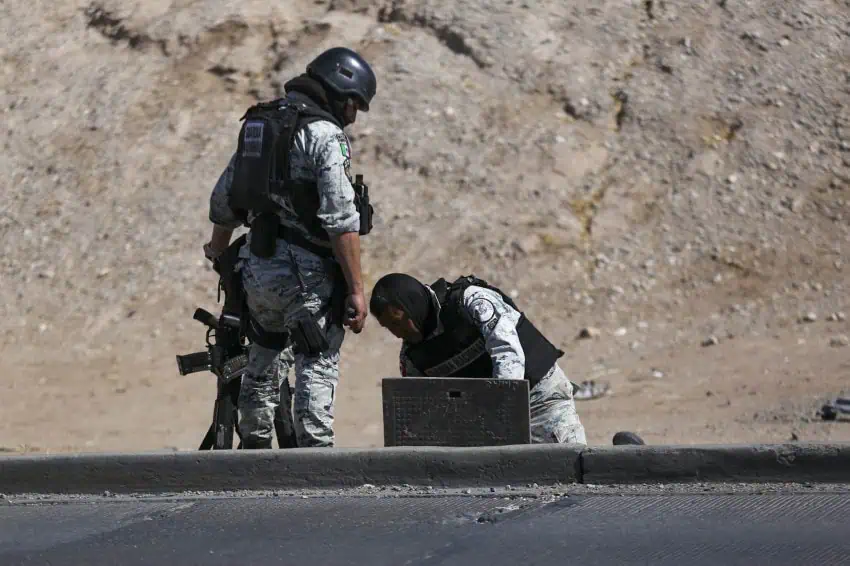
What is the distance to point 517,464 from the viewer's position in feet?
16.2

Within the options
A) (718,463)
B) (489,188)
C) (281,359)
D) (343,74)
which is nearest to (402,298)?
(281,359)

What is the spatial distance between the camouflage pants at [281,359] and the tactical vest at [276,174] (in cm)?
9

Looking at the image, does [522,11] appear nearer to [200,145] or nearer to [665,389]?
[200,145]

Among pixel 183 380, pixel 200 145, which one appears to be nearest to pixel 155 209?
pixel 200 145

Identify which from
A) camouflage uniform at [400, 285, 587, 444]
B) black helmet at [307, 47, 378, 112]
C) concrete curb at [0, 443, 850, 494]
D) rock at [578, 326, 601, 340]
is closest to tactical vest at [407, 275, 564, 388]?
camouflage uniform at [400, 285, 587, 444]

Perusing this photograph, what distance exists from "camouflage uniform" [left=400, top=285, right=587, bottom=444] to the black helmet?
849mm

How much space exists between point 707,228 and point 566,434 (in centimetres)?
704

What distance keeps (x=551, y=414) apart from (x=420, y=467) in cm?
71

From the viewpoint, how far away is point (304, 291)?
5168 mm

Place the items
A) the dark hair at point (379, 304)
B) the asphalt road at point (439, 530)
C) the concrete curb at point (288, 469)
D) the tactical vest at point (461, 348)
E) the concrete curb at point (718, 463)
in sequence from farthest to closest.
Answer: the tactical vest at point (461, 348) → the dark hair at point (379, 304) → the concrete curb at point (288, 469) → the concrete curb at point (718, 463) → the asphalt road at point (439, 530)

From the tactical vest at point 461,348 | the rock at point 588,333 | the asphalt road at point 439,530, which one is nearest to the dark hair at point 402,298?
the tactical vest at point 461,348

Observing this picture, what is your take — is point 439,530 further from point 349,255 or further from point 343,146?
point 343,146

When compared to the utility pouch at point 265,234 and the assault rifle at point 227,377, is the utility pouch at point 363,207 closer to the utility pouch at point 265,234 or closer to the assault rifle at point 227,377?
the utility pouch at point 265,234

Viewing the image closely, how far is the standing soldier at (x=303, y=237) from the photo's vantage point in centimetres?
508
